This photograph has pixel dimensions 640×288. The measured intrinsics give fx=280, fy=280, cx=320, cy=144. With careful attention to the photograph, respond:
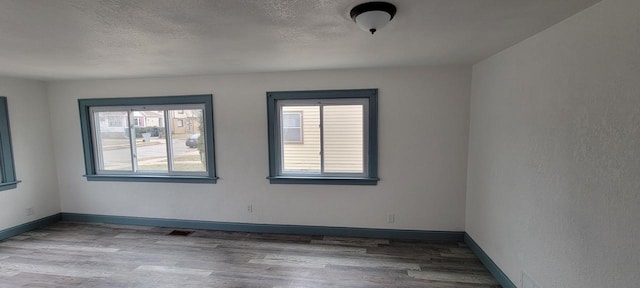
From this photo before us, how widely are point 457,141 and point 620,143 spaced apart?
1.92 m

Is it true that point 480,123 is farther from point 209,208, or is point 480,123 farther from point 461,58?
point 209,208

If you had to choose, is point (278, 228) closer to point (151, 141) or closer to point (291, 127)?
point (291, 127)

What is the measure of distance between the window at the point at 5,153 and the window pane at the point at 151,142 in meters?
1.53

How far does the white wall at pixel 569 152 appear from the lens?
1.40 m

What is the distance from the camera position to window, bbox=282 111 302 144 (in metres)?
3.70

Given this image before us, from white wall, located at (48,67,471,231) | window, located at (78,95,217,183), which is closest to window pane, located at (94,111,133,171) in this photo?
window, located at (78,95,217,183)

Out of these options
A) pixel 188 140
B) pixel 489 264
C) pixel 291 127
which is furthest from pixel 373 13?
pixel 188 140

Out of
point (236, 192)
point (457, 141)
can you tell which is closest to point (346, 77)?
point (457, 141)

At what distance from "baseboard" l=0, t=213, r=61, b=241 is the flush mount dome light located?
5289 millimetres

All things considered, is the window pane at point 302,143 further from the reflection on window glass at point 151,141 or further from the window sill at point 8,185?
the window sill at point 8,185

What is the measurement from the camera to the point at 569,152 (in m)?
1.78

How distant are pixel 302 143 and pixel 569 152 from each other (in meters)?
2.66

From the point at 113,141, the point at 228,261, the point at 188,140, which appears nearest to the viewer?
the point at 228,261

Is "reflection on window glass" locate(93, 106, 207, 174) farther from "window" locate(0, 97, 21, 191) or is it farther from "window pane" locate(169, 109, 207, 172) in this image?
"window" locate(0, 97, 21, 191)
